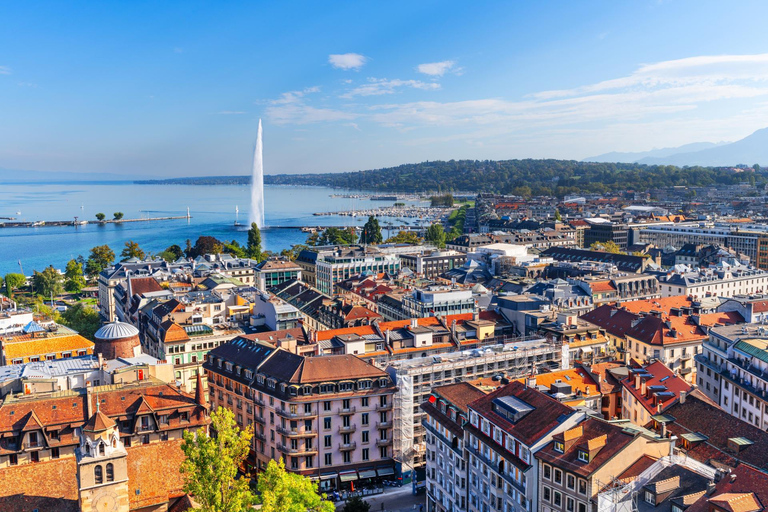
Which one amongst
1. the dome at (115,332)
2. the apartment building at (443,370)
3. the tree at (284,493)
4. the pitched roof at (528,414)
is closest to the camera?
the tree at (284,493)

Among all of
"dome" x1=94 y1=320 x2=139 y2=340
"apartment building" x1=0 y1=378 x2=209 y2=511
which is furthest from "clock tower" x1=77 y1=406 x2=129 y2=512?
"dome" x1=94 y1=320 x2=139 y2=340

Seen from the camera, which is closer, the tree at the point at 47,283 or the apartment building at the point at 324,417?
the apartment building at the point at 324,417

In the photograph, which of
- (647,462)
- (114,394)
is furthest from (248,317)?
(647,462)

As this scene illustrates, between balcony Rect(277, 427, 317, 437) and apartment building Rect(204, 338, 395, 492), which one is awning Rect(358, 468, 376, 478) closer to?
apartment building Rect(204, 338, 395, 492)

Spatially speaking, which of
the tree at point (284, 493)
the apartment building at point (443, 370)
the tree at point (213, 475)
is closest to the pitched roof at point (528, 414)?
the tree at point (284, 493)

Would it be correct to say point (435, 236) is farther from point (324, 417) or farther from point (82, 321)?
point (324, 417)

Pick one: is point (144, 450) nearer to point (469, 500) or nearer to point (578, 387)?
point (469, 500)

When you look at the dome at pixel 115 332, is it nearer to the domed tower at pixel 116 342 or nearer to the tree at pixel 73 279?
the domed tower at pixel 116 342
